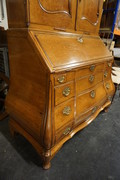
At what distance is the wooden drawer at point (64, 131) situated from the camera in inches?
37.5

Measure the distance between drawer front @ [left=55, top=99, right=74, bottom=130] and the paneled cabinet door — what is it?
28.3 inches

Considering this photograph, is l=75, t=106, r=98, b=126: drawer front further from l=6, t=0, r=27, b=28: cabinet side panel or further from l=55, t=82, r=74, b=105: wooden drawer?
l=6, t=0, r=27, b=28: cabinet side panel

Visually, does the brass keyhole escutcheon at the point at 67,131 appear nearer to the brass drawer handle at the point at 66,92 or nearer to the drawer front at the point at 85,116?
the drawer front at the point at 85,116

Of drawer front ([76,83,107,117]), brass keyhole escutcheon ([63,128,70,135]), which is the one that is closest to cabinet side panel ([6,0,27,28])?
drawer front ([76,83,107,117])

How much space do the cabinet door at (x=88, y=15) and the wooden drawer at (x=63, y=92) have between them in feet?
2.33

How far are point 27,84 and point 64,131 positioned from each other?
21.8 inches

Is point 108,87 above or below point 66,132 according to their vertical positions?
above

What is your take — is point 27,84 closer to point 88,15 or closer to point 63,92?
point 63,92

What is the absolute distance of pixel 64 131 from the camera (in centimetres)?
101

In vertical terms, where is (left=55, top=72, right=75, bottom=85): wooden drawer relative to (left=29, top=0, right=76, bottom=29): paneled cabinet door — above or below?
below

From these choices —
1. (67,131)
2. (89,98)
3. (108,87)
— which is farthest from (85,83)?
(108,87)

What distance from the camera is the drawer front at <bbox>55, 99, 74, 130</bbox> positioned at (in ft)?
3.03

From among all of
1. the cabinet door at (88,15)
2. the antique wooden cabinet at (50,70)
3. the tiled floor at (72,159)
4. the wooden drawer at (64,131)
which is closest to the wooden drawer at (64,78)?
the antique wooden cabinet at (50,70)

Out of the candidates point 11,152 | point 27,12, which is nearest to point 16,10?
point 27,12
